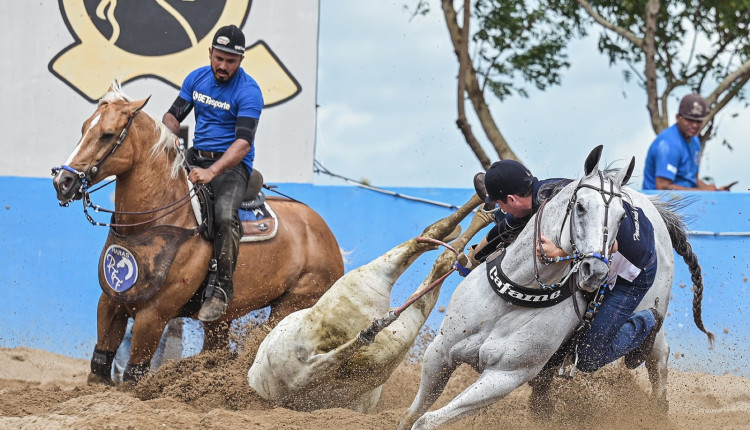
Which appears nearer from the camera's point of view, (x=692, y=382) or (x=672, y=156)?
(x=692, y=382)

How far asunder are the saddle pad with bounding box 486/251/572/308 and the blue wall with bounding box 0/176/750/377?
3413mm

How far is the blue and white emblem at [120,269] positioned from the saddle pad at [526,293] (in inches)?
104

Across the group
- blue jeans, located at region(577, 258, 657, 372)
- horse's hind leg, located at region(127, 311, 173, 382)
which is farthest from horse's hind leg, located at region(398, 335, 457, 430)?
horse's hind leg, located at region(127, 311, 173, 382)

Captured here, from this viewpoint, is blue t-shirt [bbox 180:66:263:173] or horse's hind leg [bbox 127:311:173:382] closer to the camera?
horse's hind leg [bbox 127:311:173:382]

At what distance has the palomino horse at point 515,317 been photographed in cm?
456

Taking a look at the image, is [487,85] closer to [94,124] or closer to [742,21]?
[742,21]

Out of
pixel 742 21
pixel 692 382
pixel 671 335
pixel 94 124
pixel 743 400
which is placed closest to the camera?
pixel 94 124

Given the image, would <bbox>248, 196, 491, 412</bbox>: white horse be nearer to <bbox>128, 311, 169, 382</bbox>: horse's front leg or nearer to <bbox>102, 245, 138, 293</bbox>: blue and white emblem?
<bbox>128, 311, 169, 382</bbox>: horse's front leg

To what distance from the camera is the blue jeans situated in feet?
17.0

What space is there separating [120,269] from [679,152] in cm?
514

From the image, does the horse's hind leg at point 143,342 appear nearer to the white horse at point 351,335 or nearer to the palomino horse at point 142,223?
the palomino horse at point 142,223

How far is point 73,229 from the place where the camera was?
879 cm

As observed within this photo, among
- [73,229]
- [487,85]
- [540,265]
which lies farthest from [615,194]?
[487,85]

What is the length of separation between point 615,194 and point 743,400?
351 cm
